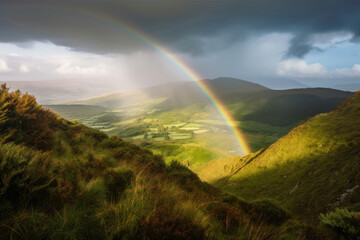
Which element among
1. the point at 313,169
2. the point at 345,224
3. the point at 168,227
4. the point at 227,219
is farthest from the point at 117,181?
the point at 313,169

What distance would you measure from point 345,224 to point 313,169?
815 inches

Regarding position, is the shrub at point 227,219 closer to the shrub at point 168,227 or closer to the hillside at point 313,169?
the shrub at point 168,227

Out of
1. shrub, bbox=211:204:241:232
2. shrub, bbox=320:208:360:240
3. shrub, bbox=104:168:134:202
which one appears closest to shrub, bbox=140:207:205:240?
shrub, bbox=211:204:241:232

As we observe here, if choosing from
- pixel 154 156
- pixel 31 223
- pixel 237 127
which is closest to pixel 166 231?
pixel 31 223

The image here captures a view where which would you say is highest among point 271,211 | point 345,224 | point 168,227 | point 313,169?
point 168,227

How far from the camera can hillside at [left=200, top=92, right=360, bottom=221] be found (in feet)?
45.1

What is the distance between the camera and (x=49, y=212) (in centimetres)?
344

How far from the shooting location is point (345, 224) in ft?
15.9

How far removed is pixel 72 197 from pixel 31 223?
3.18 feet

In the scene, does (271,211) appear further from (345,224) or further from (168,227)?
(168,227)

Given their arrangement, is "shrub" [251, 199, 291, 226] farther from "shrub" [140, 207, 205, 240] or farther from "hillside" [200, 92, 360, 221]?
"hillside" [200, 92, 360, 221]

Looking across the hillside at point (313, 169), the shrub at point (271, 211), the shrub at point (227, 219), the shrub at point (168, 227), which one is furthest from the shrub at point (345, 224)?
the hillside at point (313, 169)

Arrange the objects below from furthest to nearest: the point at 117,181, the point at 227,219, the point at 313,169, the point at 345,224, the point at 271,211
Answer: the point at 313,169
the point at 271,211
the point at 117,181
the point at 345,224
the point at 227,219

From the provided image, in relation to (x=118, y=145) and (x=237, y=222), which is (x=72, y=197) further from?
(x=118, y=145)
